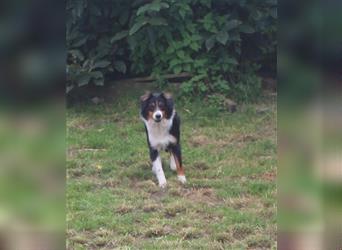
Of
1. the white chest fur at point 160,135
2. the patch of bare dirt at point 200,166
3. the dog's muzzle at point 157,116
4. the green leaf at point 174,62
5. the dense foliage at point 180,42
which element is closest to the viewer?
the dog's muzzle at point 157,116

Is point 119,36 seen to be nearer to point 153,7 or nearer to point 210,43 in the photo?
point 153,7

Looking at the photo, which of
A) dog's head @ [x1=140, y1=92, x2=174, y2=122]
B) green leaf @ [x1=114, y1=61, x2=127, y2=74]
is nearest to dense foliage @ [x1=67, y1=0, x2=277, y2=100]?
green leaf @ [x1=114, y1=61, x2=127, y2=74]

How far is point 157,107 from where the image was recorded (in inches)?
245

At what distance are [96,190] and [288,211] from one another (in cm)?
455

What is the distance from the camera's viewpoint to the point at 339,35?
4.13 ft

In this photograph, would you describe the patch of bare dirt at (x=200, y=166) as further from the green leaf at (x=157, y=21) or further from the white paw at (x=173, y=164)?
the green leaf at (x=157, y=21)

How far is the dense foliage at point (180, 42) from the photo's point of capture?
347 inches

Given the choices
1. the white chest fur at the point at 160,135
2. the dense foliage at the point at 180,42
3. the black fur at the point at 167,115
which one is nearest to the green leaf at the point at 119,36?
the dense foliage at the point at 180,42

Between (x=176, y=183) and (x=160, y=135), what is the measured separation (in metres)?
0.54

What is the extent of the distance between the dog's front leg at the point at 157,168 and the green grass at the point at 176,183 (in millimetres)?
65

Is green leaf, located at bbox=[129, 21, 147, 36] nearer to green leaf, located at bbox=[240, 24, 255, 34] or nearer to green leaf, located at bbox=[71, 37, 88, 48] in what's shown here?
green leaf, located at bbox=[71, 37, 88, 48]

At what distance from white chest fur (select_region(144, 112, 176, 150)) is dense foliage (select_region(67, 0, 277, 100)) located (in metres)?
2.57

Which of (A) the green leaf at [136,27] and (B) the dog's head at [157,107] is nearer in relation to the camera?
(B) the dog's head at [157,107]

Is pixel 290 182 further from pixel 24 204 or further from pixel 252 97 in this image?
pixel 252 97
